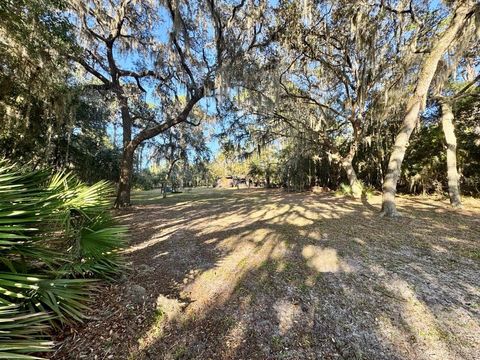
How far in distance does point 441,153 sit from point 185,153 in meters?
11.9

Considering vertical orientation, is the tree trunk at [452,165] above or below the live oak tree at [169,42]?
below

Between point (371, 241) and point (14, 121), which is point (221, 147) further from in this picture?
point (371, 241)

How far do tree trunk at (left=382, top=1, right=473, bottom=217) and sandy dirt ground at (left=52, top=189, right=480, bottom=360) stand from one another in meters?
1.44

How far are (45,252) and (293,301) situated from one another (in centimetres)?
213

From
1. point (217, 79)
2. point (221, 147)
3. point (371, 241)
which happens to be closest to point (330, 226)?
point (371, 241)

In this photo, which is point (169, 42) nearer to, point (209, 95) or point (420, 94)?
point (209, 95)

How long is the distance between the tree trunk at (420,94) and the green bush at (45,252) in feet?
17.7

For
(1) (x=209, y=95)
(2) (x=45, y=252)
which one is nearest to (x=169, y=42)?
(1) (x=209, y=95)

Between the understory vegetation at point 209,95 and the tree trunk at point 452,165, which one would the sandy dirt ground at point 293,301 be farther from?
the tree trunk at point 452,165

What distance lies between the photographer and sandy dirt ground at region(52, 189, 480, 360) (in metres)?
1.64

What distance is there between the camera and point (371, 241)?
11.5ft

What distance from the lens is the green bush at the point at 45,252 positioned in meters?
1.40

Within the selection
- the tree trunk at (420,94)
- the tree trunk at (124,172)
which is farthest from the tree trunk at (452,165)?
the tree trunk at (124,172)

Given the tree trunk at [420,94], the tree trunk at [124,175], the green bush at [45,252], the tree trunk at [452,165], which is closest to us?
the green bush at [45,252]
